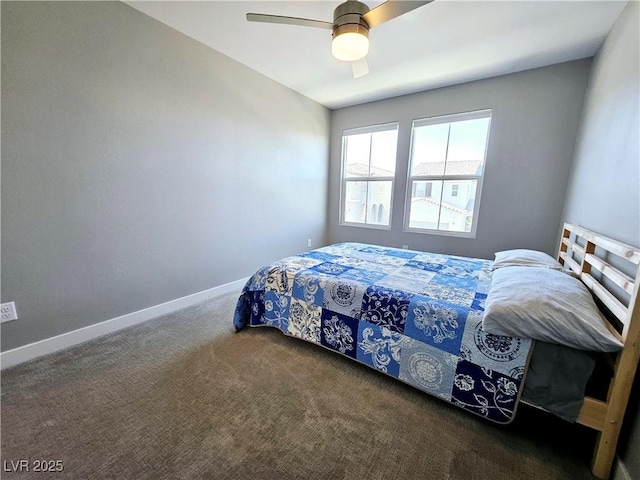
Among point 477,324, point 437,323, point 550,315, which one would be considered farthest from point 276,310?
point 550,315

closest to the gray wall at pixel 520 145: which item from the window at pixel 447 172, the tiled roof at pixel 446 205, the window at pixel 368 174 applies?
the window at pixel 447 172

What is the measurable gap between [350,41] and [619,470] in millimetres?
2461

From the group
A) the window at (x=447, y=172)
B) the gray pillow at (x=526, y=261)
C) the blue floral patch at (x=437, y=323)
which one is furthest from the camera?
the window at (x=447, y=172)

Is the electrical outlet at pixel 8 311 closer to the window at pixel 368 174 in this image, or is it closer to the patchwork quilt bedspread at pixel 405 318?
the patchwork quilt bedspread at pixel 405 318

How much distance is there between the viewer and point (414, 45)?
91.7 inches

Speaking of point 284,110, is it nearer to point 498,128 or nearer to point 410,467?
point 498,128

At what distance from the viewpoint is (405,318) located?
1.53 meters

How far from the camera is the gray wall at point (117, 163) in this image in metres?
1.64

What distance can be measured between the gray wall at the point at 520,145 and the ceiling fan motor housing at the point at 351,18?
2194 mm

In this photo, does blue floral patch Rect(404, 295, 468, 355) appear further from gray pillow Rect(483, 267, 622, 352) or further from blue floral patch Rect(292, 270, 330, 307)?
blue floral patch Rect(292, 270, 330, 307)

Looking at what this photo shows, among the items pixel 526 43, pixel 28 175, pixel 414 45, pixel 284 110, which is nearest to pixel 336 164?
pixel 284 110

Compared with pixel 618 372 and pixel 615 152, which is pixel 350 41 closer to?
pixel 615 152

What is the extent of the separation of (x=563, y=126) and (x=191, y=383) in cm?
406

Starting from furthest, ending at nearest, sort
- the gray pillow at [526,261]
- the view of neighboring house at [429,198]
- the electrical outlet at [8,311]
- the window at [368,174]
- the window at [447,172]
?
the window at [368,174], the view of neighboring house at [429,198], the window at [447,172], the gray pillow at [526,261], the electrical outlet at [8,311]
